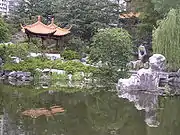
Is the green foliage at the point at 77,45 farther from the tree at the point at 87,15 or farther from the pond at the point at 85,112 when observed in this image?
the pond at the point at 85,112

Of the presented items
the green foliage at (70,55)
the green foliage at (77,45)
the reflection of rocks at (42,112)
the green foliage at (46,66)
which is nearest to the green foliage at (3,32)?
the green foliage at (46,66)

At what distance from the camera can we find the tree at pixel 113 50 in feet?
57.9

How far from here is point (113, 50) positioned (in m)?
17.7

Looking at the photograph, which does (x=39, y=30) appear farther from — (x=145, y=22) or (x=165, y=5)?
(x=165, y=5)

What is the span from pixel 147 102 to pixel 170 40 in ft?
16.9

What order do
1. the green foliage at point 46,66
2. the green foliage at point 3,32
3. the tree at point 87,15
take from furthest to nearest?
the tree at point 87,15, the green foliage at point 3,32, the green foliage at point 46,66

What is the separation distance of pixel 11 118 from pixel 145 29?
15.7 meters

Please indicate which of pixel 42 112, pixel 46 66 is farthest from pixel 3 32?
pixel 42 112

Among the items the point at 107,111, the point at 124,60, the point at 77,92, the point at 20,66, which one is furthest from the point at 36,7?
the point at 107,111

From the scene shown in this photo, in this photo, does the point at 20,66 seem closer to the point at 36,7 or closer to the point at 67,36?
A: the point at 67,36

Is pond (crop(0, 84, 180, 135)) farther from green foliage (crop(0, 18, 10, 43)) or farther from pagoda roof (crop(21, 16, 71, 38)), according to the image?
pagoda roof (crop(21, 16, 71, 38))

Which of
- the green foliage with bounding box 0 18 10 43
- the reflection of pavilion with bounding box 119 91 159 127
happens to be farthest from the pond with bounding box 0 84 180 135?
the green foliage with bounding box 0 18 10 43

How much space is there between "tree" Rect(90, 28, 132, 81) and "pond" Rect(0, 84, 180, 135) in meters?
2.12

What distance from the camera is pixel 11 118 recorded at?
10094 mm
